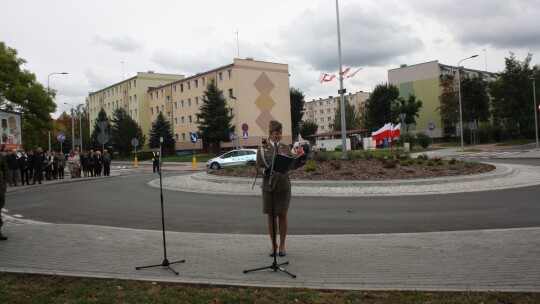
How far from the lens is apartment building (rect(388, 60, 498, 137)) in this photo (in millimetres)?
73250

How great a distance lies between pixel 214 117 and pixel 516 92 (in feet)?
121

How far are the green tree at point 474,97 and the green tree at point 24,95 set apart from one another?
166 feet

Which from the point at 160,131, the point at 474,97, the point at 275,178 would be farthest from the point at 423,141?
the point at 275,178

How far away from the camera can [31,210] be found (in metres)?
12.7

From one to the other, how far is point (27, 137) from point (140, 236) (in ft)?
119

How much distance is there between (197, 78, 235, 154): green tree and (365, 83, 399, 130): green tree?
2688cm

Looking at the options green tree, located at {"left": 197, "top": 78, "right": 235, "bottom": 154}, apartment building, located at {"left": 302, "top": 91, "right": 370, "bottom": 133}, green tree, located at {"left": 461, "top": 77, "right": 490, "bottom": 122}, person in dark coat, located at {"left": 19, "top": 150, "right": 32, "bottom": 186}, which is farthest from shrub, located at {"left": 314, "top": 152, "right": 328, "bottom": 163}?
apartment building, located at {"left": 302, "top": 91, "right": 370, "bottom": 133}

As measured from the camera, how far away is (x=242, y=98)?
Result: 60844 millimetres

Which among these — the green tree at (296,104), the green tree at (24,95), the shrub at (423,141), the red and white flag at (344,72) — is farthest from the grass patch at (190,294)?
the green tree at (296,104)

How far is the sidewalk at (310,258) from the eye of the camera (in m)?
4.75

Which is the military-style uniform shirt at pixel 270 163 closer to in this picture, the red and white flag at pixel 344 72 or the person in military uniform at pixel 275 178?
the person in military uniform at pixel 275 178

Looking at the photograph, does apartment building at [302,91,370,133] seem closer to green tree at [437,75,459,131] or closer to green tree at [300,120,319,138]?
green tree at [300,120,319,138]

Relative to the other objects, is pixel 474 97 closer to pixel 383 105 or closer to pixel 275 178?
pixel 383 105

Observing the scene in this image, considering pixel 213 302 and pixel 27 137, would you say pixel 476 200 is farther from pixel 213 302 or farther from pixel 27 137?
pixel 27 137
